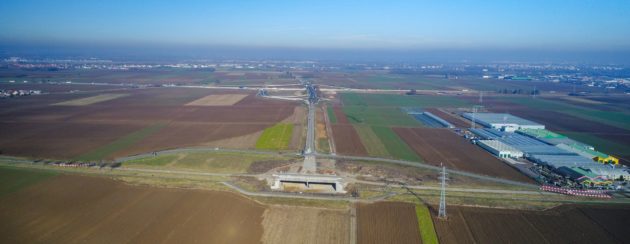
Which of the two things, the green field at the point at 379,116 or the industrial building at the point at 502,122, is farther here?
the green field at the point at 379,116

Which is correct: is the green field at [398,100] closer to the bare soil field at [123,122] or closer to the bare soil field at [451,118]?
the bare soil field at [451,118]

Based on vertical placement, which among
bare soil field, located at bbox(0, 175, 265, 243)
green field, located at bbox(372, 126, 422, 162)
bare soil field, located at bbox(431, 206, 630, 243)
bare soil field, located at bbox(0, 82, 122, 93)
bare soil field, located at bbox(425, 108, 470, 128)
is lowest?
bare soil field, located at bbox(431, 206, 630, 243)

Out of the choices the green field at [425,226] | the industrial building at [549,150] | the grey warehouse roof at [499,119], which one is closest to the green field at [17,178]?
the green field at [425,226]

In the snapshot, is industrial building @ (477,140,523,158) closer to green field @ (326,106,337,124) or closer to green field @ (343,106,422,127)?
green field @ (343,106,422,127)

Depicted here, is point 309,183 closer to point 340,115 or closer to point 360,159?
point 360,159

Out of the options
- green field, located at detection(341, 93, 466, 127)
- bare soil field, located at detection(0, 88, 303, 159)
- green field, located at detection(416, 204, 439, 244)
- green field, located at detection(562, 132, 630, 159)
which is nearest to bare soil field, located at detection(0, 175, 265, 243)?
green field, located at detection(416, 204, 439, 244)

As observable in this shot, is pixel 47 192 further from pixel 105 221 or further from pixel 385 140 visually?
pixel 385 140

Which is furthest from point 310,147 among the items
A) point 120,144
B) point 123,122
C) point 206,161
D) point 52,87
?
point 52,87
